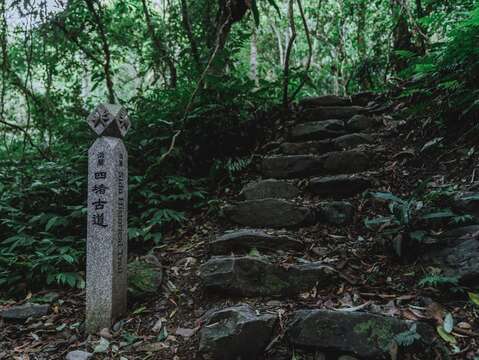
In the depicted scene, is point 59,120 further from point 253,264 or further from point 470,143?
point 470,143

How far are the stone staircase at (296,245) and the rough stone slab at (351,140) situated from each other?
1 cm

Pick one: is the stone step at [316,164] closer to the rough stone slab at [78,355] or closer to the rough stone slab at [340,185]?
the rough stone slab at [340,185]

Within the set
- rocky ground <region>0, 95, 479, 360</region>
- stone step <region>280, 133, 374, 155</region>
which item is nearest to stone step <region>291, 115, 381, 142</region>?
stone step <region>280, 133, 374, 155</region>

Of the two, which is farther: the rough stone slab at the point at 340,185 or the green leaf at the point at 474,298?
the rough stone slab at the point at 340,185

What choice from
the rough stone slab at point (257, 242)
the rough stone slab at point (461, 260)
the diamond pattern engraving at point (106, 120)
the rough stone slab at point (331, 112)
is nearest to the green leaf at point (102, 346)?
the rough stone slab at point (257, 242)

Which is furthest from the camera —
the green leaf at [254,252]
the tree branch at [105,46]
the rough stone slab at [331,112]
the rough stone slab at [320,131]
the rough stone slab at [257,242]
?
the rough stone slab at [331,112]

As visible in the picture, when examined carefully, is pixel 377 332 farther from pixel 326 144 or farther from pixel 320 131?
pixel 320 131

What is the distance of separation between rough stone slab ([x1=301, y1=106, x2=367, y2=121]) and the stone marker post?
3.50 m

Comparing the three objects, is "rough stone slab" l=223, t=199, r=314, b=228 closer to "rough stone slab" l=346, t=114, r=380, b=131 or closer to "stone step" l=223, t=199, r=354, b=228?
"stone step" l=223, t=199, r=354, b=228

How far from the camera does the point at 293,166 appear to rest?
4582 millimetres

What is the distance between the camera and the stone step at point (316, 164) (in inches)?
166

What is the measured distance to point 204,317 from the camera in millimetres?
2686

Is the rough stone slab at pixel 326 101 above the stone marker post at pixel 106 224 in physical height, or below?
above

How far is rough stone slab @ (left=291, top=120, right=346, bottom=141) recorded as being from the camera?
17.0ft
